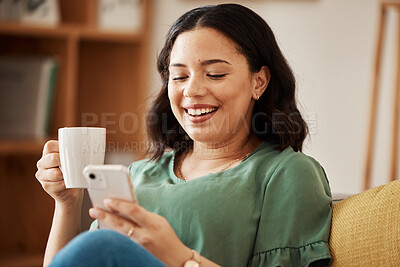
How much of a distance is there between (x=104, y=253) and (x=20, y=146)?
167 centimetres

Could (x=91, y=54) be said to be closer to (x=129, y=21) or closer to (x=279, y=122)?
(x=129, y=21)

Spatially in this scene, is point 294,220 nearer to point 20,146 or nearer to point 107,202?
point 107,202

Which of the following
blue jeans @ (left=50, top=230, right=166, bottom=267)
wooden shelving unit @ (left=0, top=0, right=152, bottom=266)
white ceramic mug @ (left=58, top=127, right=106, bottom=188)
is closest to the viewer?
blue jeans @ (left=50, top=230, right=166, bottom=267)

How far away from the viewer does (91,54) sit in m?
2.75

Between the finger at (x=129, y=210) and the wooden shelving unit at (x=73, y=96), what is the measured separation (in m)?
1.55

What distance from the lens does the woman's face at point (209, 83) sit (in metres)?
1.23

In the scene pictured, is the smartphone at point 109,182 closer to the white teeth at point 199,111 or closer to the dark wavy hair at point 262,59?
the white teeth at point 199,111

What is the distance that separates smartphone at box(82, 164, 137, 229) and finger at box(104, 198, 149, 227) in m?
0.01

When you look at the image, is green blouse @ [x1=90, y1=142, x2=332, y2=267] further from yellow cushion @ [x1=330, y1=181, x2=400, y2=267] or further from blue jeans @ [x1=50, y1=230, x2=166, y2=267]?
blue jeans @ [x1=50, y1=230, x2=166, y2=267]

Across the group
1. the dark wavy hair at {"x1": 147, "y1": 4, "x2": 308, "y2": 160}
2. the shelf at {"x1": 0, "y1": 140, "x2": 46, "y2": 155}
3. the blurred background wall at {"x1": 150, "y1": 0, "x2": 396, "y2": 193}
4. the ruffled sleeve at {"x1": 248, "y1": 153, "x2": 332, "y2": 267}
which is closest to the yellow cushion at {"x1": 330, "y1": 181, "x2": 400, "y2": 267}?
the ruffled sleeve at {"x1": 248, "y1": 153, "x2": 332, "y2": 267}

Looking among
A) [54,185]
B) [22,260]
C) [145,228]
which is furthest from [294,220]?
[22,260]

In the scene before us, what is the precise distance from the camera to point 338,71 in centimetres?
269

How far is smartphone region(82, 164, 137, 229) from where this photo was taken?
947 mm

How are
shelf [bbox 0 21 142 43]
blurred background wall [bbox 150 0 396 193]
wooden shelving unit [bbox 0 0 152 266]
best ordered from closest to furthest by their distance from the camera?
shelf [bbox 0 21 142 43] < wooden shelving unit [bbox 0 0 152 266] < blurred background wall [bbox 150 0 396 193]
